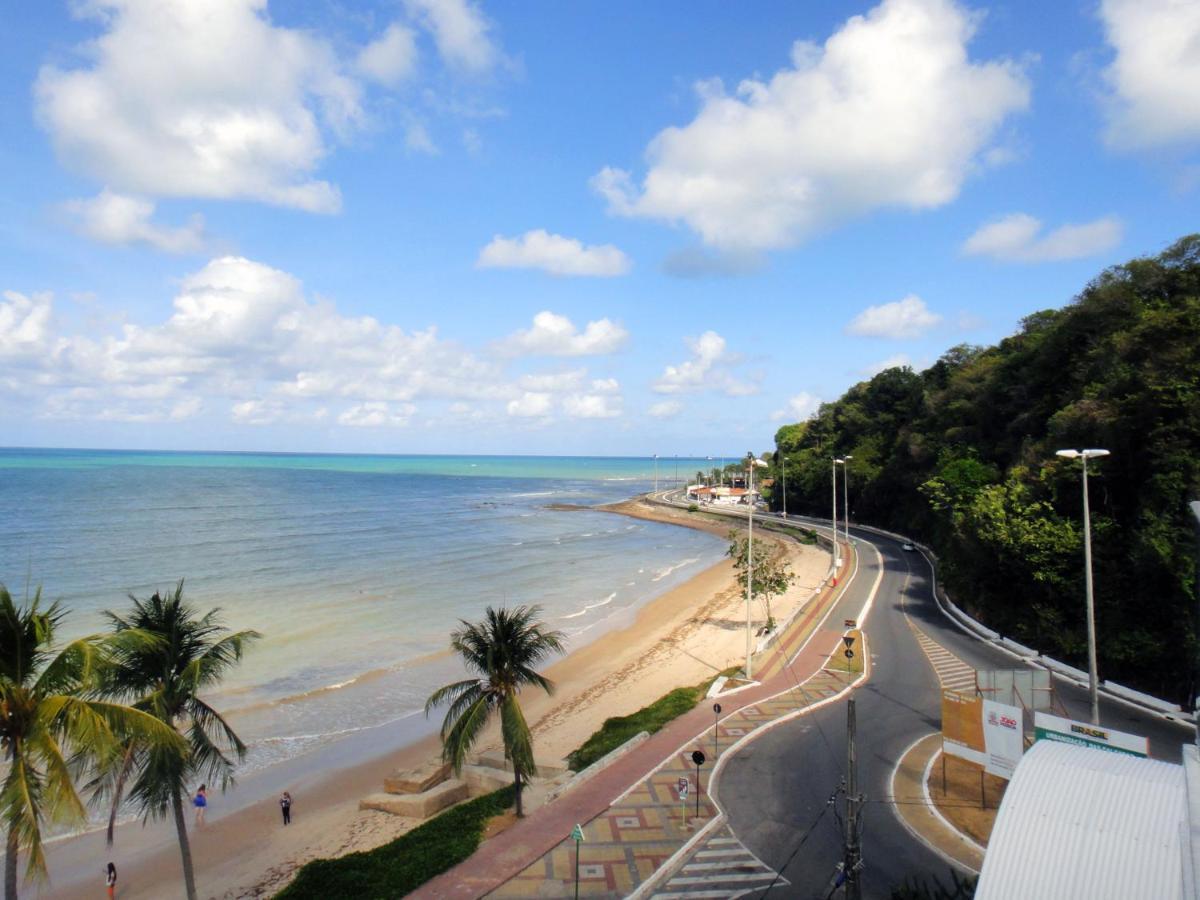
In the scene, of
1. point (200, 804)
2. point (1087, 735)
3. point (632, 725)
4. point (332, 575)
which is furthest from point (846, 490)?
point (200, 804)

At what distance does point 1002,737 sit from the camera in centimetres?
1569

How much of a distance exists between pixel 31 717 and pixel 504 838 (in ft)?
30.8

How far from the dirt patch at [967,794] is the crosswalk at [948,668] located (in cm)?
551

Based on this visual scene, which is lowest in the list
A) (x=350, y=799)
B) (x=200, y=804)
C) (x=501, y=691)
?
(x=350, y=799)

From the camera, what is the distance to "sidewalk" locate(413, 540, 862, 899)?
1347cm

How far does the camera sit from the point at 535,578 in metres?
56.5

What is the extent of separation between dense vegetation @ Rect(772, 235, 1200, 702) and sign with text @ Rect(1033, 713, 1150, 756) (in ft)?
32.5

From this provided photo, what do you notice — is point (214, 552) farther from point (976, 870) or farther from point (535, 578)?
point (976, 870)

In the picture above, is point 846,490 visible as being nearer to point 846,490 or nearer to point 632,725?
point 846,490

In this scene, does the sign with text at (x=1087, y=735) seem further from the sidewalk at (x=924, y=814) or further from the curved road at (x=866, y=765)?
the curved road at (x=866, y=765)

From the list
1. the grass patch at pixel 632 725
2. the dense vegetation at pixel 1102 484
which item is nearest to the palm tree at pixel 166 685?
the grass patch at pixel 632 725

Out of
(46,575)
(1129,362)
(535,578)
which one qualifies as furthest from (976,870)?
(46,575)

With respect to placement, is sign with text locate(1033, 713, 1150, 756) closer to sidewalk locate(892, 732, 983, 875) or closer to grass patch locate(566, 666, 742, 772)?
sidewalk locate(892, 732, 983, 875)

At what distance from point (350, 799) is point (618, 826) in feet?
34.4
